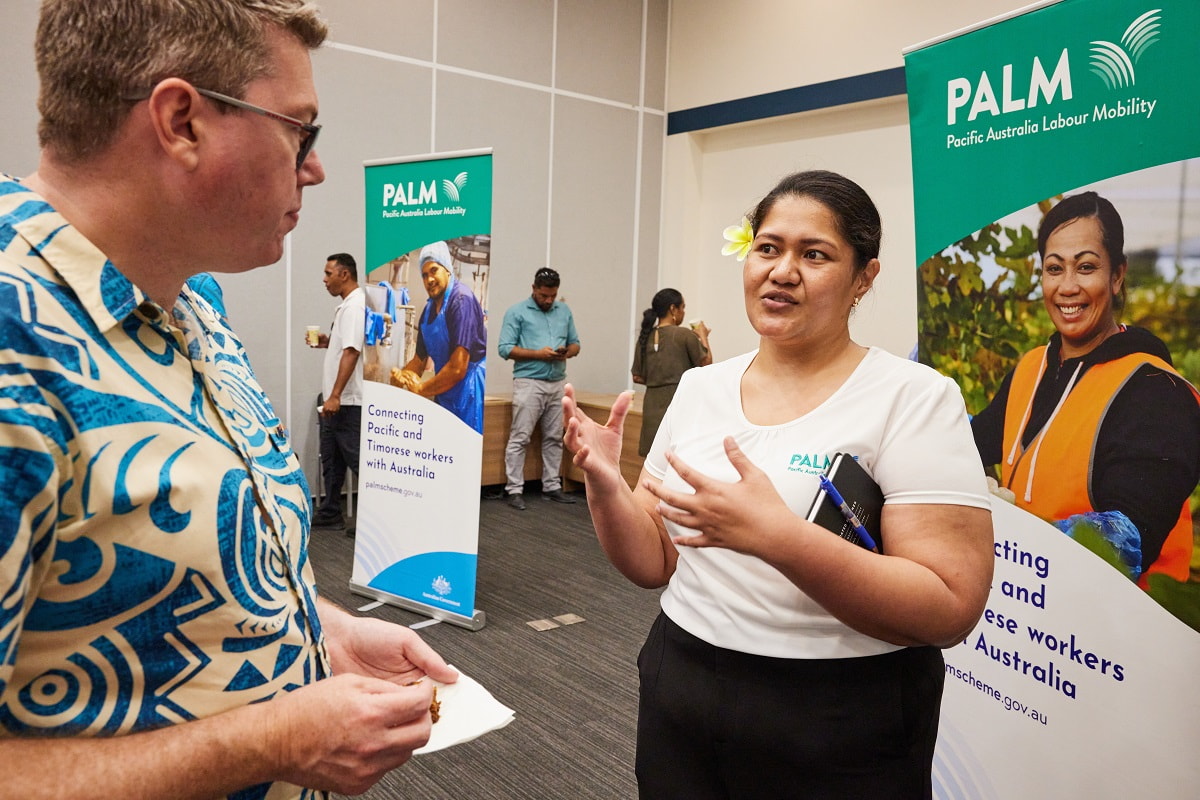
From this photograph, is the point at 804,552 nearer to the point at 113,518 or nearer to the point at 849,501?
the point at 849,501

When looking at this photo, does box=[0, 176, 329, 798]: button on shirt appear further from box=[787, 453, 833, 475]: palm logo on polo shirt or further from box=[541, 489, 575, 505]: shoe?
box=[541, 489, 575, 505]: shoe

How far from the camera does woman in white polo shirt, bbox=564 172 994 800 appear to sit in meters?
1.15

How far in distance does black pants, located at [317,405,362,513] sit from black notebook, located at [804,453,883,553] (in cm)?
400

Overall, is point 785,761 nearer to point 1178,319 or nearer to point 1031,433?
point 1031,433

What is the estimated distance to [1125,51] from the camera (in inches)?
61.2

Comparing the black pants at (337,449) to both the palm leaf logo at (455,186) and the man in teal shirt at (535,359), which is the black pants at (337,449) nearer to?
the man in teal shirt at (535,359)

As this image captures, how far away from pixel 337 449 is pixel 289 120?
477 centimetres

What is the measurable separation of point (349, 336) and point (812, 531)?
13.5 ft

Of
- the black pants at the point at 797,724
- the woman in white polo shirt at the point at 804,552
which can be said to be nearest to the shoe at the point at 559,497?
the woman in white polo shirt at the point at 804,552

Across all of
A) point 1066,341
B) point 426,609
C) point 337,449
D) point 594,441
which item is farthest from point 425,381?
point 1066,341

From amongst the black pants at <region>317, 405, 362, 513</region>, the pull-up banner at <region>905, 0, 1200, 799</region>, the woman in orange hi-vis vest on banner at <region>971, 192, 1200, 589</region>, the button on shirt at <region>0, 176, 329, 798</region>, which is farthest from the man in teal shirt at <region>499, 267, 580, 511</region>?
the button on shirt at <region>0, 176, 329, 798</region>

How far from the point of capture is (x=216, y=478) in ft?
2.61

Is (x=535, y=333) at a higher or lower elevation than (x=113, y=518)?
higher

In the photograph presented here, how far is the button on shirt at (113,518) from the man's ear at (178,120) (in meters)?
0.12
